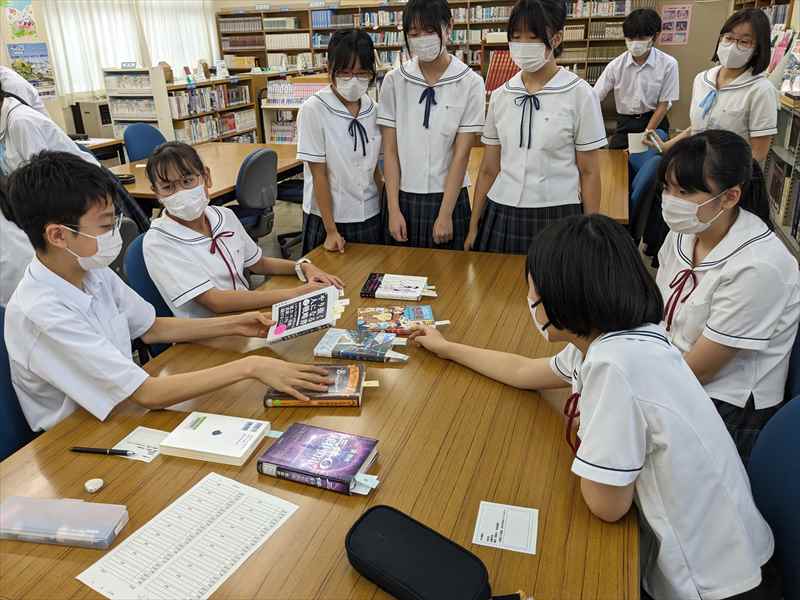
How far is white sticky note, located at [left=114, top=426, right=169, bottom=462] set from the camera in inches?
48.5

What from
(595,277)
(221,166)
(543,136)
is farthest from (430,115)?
(221,166)

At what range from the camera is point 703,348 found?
4.81ft

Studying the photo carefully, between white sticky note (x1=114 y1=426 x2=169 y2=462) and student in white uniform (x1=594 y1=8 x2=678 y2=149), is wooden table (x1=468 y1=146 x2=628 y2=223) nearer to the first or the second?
student in white uniform (x1=594 y1=8 x2=678 y2=149)

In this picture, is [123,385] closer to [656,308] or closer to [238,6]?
[656,308]

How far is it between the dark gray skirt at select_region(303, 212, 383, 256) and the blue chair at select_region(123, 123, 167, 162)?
2952 millimetres

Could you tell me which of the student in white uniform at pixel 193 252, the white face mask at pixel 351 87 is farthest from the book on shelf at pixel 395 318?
the white face mask at pixel 351 87

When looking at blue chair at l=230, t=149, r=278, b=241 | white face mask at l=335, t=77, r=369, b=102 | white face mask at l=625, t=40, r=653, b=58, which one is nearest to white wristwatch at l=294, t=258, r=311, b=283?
white face mask at l=335, t=77, r=369, b=102

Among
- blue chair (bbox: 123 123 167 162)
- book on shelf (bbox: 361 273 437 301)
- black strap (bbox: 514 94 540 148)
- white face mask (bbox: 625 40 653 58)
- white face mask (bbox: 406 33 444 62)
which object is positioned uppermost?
white face mask (bbox: 625 40 653 58)

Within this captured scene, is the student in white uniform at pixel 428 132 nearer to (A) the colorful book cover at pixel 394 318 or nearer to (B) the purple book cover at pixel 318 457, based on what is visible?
(A) the colorful book cover at pixel 394 318

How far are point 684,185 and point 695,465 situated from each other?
2.69 feet

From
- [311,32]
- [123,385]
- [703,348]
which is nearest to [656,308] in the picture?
[703,348]

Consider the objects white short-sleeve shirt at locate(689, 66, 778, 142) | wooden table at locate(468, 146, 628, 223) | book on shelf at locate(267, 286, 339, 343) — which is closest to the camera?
book on shelf at locate(267, 286, 339, 343)

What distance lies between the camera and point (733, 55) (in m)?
3.11

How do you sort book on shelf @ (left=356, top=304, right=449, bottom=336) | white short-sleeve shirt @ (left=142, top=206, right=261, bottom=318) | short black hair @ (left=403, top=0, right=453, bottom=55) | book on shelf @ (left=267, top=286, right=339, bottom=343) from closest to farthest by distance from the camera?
book on shelf @ (left=267, top=286, right=339, bottom=343)
book on shelf @ (left=356, top=304, right=449, bottom=336)
white short-sleeve shirt @ (left=142, top=206, right=261, bottom=318)
short black hair @ (left=403, top=0, right=453, bottom=55)
